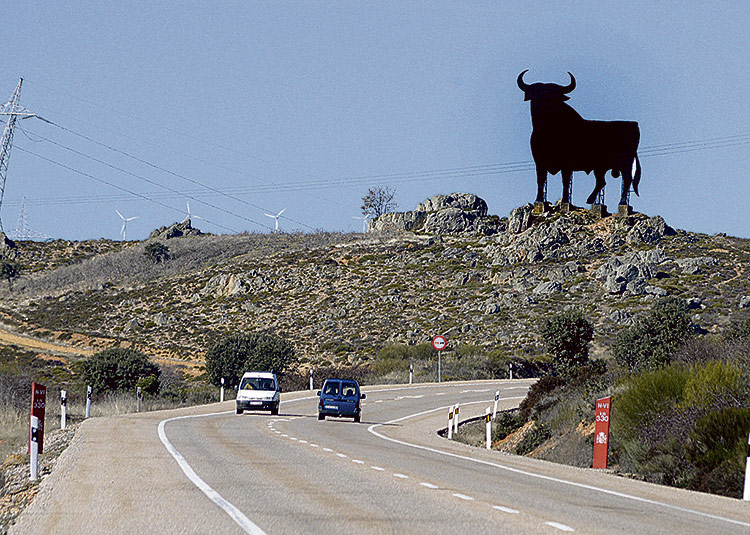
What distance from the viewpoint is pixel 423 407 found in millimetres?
42500

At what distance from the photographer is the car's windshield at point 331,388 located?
115 feet

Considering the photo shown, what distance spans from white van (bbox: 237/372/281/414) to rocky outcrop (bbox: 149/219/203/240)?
10547cm

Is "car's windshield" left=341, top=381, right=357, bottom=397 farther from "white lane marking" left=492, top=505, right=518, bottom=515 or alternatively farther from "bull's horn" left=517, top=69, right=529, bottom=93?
"bull's horn" left=517, top=69, right=529, bottom=93

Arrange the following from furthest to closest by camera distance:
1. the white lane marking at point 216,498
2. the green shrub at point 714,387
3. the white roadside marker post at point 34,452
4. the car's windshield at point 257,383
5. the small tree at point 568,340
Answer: the small tree at point 568,340
the car's windshield at point 257,383
the green shrub at point 714,387
the white roadside marker post at point 34,452
the white lane marking at point 216,498

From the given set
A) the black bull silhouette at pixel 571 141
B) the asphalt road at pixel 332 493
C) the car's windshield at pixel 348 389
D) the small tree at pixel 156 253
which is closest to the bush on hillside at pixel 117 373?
the car's windshield at pixel 348 389

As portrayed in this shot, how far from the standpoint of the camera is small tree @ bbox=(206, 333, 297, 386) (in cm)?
6053

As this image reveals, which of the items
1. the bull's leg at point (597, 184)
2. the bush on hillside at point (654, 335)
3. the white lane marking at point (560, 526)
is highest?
the bull's leg at point (597, 184)

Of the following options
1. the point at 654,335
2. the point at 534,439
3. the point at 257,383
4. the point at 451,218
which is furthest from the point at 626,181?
the point at 534,439

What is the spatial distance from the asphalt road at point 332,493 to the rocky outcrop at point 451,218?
88.7 m

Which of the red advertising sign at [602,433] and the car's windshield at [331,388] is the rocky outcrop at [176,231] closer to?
the car's windshield at [331,388]

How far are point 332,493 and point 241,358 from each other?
160 ft

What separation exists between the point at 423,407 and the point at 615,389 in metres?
18.1

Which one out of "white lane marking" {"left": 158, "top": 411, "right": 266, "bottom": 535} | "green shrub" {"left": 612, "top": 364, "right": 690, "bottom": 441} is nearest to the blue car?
"white lane marking" {"left": 158, "top": 411, "right": 266, "bottom": 535}

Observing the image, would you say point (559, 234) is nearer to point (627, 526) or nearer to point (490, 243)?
point (490, 243)
